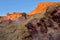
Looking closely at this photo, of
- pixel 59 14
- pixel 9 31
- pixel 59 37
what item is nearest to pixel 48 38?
pixel 59 37

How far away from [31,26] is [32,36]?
1.14 ft

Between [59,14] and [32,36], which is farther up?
[59,14]

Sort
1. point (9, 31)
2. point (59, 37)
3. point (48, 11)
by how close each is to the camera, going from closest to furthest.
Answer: point (59, 37)
point (48, 11)
point (9, 31)

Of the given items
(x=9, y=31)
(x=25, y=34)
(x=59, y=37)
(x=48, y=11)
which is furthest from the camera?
(x=9, y=31)

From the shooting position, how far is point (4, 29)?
805 centimetres

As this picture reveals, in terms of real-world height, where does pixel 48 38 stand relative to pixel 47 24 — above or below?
below

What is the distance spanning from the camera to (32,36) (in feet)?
21.8

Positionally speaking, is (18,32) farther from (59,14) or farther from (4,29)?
(59,14)

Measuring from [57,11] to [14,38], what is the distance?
1955 millimetres

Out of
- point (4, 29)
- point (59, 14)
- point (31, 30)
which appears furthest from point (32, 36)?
point (4, 29)

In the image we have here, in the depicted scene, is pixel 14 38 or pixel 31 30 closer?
pixel 31 30

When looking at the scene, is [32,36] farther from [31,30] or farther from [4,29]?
[4,29]

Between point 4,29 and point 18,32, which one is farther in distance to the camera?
point 4,29

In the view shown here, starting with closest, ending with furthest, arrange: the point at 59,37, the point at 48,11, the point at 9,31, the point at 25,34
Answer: the point at 59,37 → the point at 48,11 → the point at 25,34 → the point at 9,31
